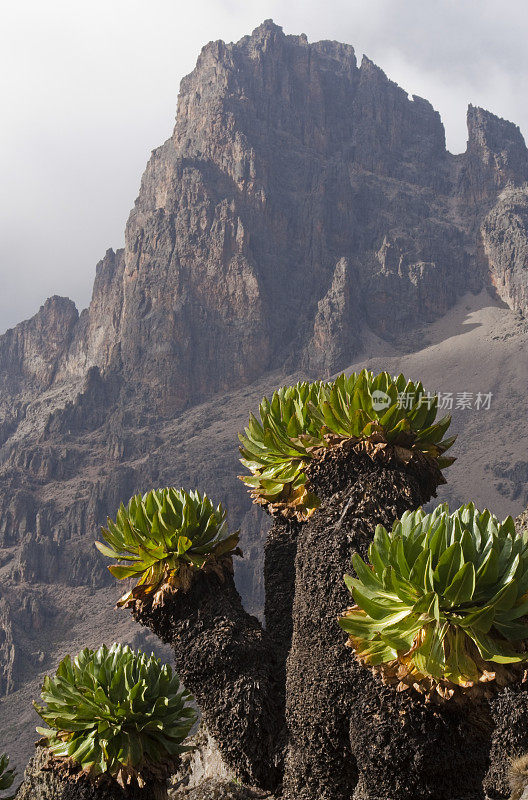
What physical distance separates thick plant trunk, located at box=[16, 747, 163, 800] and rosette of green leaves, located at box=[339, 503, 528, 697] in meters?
2.76

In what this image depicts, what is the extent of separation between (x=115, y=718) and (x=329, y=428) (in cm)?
280

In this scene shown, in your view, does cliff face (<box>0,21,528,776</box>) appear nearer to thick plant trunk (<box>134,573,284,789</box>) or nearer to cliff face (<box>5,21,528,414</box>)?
cliff face (<box>5,21,528,414</box>)

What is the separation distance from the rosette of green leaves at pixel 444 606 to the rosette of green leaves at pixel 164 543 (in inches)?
72.6

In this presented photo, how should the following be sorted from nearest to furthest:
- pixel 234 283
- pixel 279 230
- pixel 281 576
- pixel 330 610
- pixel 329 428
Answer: pixel 330 610 → pixel 329 428 → pixel 281 576 → pixel 234 283 → pixel 279 230

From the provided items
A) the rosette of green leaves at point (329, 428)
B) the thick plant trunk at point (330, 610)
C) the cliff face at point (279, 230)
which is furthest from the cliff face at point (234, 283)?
the thick plant trunk at point (330, 610)

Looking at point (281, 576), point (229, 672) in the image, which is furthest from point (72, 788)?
point (281, 576)

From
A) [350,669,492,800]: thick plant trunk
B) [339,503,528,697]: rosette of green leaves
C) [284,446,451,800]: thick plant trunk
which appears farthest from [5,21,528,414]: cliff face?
[339,503,528,697]: rosette of green leaves

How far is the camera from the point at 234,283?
152500mm

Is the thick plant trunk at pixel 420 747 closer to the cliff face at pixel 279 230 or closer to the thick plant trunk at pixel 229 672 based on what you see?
the thick plant trunk at pixel 229 672

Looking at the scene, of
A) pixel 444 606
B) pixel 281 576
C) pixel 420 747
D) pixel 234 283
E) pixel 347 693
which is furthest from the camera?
pixel 234 283

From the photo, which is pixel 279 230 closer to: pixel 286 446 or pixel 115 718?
pixel 286 446

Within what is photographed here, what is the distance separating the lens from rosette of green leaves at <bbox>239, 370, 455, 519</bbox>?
538 cm

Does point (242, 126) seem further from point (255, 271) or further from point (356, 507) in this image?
point (356, 507)

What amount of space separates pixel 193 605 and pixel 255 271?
486 ft
